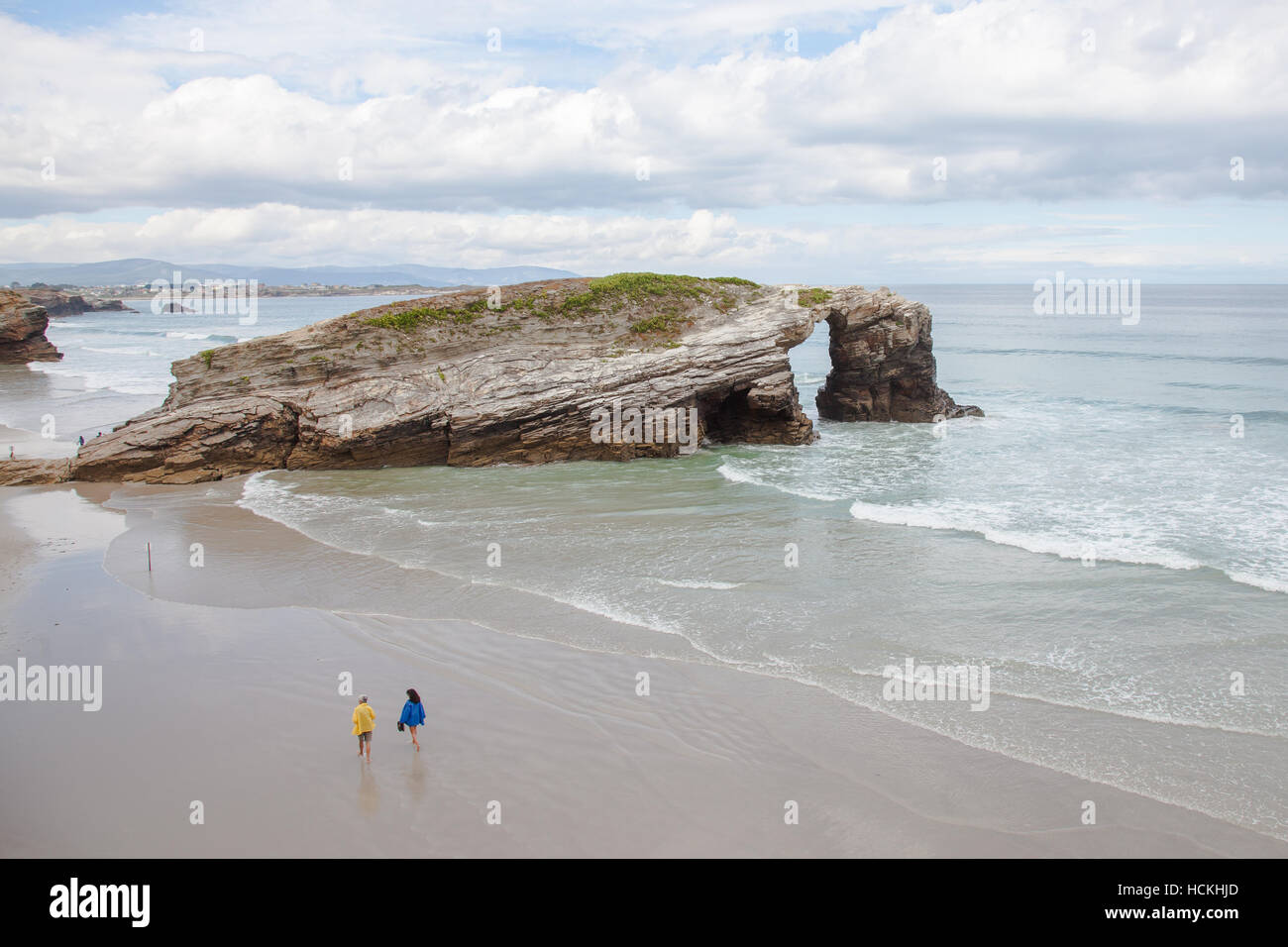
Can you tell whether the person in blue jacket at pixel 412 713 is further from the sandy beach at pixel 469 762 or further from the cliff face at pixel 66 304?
the cliff face at pixel 66 304

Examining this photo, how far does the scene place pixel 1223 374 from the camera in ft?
158

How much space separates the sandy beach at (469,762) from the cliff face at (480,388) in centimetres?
1145

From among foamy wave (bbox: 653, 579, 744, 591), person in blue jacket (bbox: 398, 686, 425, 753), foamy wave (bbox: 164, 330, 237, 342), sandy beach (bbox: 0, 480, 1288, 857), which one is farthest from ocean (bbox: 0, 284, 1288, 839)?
foamy wave (bbox: 164, 330, 237, 342)

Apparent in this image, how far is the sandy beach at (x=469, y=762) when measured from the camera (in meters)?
8.45

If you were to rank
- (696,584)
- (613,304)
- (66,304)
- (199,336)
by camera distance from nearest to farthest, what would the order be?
(696,584) → (613,304) → (199,336) → (66,304)

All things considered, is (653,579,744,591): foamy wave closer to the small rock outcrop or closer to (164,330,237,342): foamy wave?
the small rock outcrop

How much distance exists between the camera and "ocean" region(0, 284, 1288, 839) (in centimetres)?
1084

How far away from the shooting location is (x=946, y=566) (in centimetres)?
1628

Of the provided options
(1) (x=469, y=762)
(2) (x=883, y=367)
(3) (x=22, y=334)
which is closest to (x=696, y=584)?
(1) (x=469, y=762)

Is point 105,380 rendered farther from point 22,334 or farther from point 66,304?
point 66,304

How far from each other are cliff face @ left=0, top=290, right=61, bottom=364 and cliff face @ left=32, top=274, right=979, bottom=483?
152 feet

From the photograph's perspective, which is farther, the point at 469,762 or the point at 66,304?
the point at 66,304

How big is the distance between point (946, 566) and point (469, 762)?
1039 centimetres

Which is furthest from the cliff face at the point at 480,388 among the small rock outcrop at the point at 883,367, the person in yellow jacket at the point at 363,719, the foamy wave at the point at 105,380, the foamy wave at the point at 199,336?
the foamy wave at the point at 199,336
